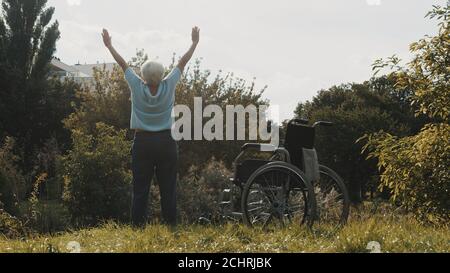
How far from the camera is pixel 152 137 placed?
5773 mm

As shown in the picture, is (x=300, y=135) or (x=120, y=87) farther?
(x=120, y=87)

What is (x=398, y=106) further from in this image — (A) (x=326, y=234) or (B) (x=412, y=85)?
(A) (x=326, y=234)

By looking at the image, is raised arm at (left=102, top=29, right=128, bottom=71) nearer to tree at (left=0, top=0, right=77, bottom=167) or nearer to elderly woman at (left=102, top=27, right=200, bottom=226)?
elderly woman at (left=102, top=27, right=200, bottom=226)

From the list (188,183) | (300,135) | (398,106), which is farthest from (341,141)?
(300,135)

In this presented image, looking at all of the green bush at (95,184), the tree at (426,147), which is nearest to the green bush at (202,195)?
the green bush at (95,184)

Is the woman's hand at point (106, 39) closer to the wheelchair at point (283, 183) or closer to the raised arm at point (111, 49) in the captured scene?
the raised arm at point (111, 49)

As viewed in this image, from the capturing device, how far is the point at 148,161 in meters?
5.84

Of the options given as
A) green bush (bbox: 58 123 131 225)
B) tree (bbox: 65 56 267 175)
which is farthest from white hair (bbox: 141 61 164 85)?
tree (bbox: 65 56 267 175)

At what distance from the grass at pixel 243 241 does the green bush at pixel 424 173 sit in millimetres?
3210

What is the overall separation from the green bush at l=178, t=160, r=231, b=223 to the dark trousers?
19.2 ft

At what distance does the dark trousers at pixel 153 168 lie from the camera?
5.78 metres

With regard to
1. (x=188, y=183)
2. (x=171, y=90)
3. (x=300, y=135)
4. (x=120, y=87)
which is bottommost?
(x=188, y=183)

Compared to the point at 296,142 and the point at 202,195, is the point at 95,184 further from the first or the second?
the point at 296,142
